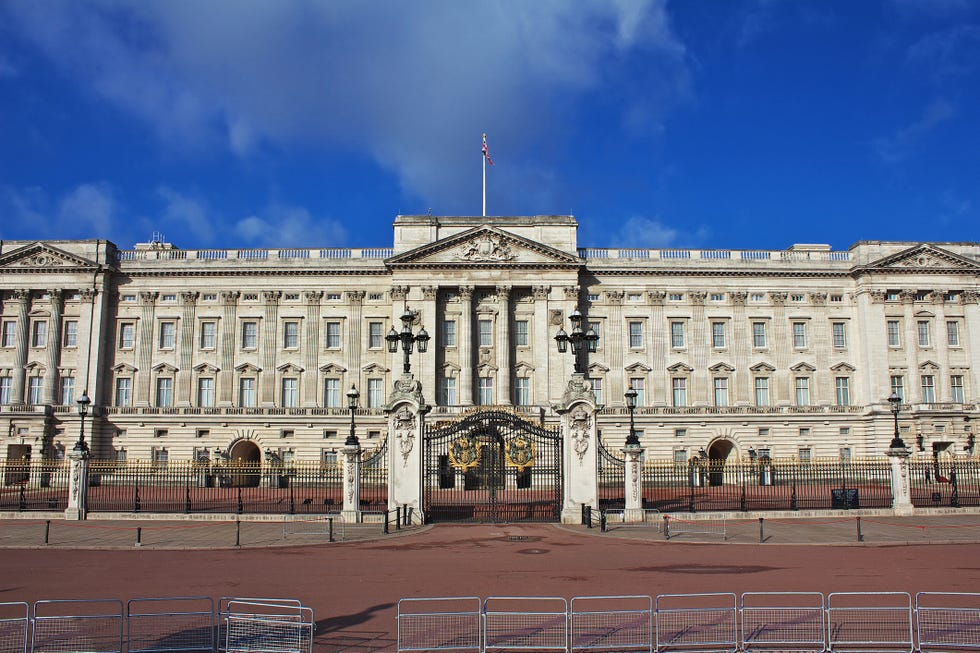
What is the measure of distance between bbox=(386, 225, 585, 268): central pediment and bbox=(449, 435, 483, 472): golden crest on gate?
2946 cm

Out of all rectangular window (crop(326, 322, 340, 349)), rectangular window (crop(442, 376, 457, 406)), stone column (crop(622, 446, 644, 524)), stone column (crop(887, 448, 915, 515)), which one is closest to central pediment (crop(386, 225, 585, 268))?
rectangular window (crop(326, 322, 340, 349))

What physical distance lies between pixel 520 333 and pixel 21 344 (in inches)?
1490

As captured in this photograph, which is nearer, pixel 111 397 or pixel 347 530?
pixel 347 530

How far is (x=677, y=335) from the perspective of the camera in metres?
60.0

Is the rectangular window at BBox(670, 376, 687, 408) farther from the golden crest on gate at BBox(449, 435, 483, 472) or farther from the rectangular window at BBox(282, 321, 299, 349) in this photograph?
the golden crest on gate at BBox(449, 435, 483, 472)

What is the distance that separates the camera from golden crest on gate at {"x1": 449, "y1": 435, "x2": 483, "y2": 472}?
95.9 feet

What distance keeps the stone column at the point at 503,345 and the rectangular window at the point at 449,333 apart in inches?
128

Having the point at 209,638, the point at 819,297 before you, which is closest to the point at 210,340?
the point at 819,297

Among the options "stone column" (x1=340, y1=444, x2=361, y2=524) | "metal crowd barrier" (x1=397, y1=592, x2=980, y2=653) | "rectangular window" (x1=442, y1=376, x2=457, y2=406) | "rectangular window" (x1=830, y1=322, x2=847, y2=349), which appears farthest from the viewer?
"rectangular window" (x1=830, y1=322, x2=847, y2=349)

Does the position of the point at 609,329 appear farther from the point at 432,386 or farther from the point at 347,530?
the point at 347,530

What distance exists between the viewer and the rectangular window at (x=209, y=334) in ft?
196

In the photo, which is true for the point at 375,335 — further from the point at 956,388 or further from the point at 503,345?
the point at 956,388

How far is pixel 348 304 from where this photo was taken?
196 feet

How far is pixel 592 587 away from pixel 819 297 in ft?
168
